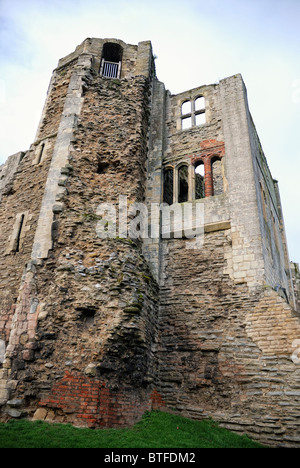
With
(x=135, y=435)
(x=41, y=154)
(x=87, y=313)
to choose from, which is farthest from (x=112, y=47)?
(x=135, y=435)

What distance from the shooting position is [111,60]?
15.0 metres

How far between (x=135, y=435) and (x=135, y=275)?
3696 millimetres

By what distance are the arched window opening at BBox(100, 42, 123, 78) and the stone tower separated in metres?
0.15

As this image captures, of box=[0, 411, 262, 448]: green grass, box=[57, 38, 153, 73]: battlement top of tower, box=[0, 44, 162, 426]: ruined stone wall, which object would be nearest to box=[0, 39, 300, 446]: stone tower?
box=[0, 44, 162, 426]: ruined stone wall

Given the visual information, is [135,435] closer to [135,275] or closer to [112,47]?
[135,275]

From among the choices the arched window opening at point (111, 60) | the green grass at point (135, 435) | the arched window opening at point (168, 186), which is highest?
the arched window opening at point (111, 60)

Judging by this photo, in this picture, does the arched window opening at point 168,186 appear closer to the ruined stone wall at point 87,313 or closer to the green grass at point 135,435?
the ruined stone wall at point 87,313

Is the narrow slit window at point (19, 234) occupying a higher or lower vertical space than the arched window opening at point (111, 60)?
lower

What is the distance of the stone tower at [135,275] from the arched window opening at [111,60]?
0.15 m

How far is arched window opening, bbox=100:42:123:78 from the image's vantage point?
A: 45.7ft

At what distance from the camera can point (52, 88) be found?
545 inches

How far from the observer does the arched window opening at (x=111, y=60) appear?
13931 millimetres

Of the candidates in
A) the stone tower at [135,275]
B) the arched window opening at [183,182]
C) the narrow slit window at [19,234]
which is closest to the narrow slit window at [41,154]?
the stone tower at [135,275]
